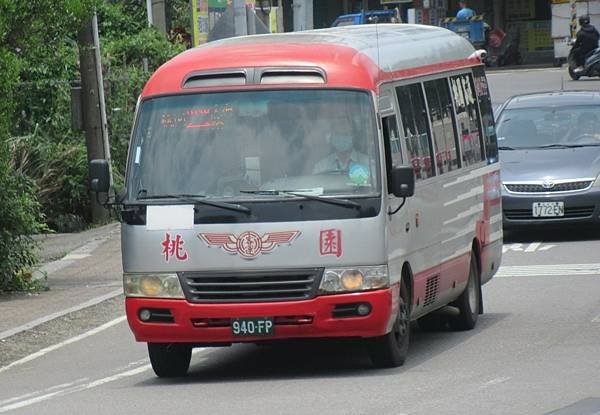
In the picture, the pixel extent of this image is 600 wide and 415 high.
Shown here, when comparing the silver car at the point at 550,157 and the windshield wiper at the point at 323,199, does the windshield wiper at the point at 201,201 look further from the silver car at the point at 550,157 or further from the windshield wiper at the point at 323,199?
the silver car at the point at 550,157

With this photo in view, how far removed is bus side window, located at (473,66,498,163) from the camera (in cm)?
1482

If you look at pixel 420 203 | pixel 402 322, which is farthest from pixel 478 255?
pixel 402 322

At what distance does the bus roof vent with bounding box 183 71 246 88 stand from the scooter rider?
110ft

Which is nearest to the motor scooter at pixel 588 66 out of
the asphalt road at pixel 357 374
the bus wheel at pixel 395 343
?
the asphalt road at pixel 357 374

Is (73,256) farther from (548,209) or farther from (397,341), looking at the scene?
(397,341)

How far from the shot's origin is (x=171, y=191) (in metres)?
11.5

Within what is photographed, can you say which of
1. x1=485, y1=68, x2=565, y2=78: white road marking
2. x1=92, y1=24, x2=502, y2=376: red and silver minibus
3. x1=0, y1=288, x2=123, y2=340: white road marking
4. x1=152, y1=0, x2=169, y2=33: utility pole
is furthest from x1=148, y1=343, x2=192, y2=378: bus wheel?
x1=485, y1=68, x2=565, y2=78: white road marking

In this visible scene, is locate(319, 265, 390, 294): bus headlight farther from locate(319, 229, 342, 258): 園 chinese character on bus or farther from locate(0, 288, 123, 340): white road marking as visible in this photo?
locate(0, 288, 123, 340): white road marking

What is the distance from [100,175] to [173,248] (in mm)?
861

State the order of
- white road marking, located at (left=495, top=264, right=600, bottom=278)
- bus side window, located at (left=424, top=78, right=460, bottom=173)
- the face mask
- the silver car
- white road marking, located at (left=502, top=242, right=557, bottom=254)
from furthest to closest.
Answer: the silver car, white road marking, located at (left=502, top=242, right=557, bottom=254), white road marking, located at (left=495, top=264, right=600, bottom=278), bus side window, located at (left=424, top=78, right=460, bottom=173), the face mask

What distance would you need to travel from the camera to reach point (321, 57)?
1162 cm

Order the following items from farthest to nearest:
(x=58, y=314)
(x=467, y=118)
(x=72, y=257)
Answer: (x=72, y=257)
(x=58, y=314)
(x=467, y=118)

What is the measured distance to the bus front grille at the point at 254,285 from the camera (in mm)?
11125

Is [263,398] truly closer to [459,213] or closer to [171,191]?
[171,191]
